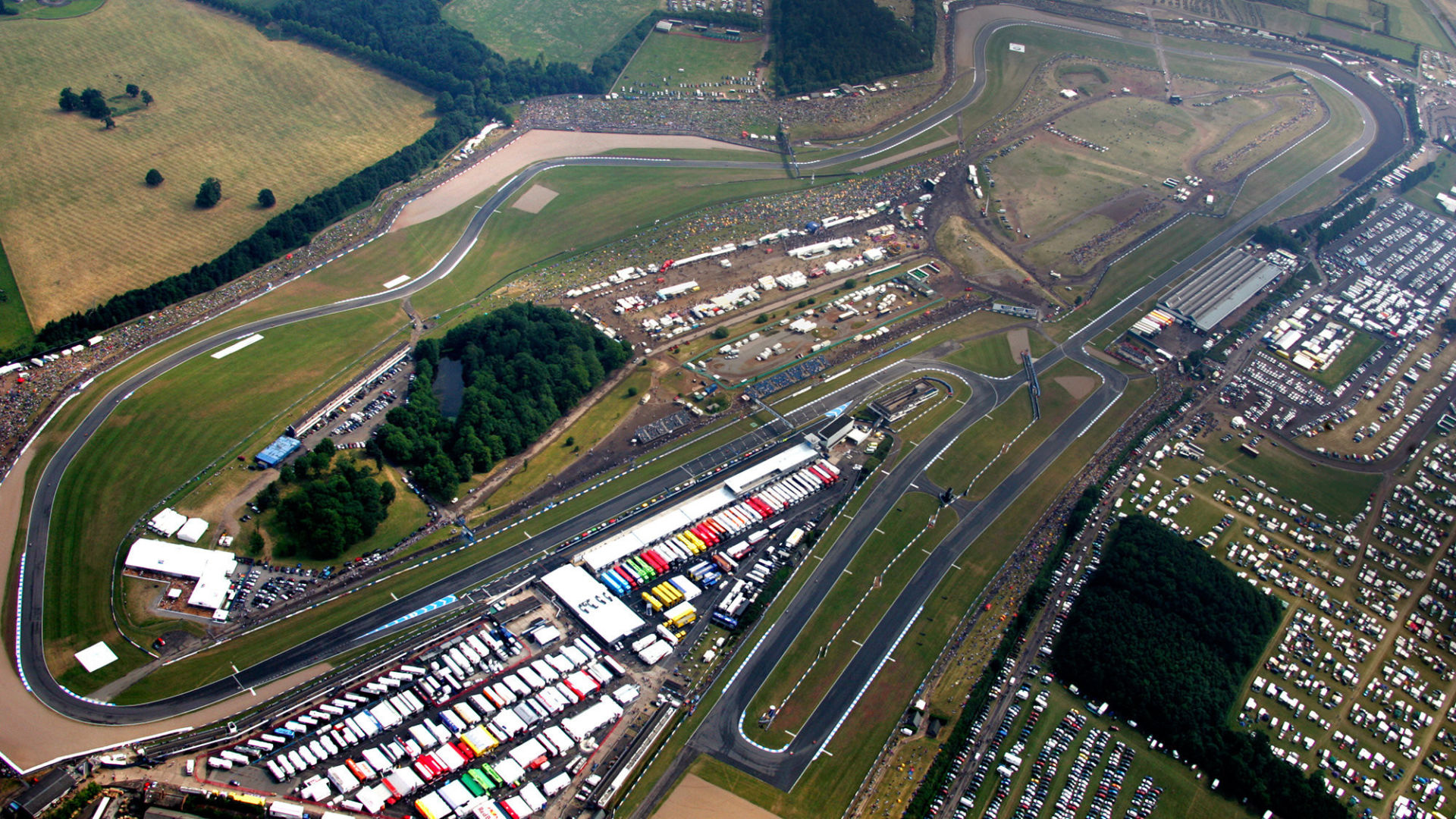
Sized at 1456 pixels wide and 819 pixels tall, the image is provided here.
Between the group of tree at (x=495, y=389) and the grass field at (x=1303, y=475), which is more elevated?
the grass field at (x=1303, y=475)

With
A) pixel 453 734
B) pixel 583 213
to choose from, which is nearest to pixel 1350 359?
pixel 583 213

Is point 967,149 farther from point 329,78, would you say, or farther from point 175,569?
point 175,569

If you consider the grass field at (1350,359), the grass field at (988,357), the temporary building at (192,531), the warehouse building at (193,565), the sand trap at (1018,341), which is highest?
the grass field at (1350,359)

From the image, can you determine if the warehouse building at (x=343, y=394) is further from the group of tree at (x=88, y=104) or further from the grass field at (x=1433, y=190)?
the grass field at (x=1433, y=190)

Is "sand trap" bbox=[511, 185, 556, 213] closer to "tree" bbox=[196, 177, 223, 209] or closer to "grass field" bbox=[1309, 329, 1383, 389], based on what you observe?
"tree" bbox=[196, 177, 223, 209]

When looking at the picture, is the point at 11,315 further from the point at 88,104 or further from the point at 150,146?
→ the point at 88,104

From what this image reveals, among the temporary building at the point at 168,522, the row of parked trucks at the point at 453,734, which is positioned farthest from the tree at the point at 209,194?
the row of parked trucks at the point at 453,734

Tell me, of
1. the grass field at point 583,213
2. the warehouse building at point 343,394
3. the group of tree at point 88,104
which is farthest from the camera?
the group of tree at point 88,104

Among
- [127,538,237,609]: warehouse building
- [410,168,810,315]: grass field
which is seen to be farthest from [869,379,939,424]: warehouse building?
[127,538,237,609]: warehouse building
